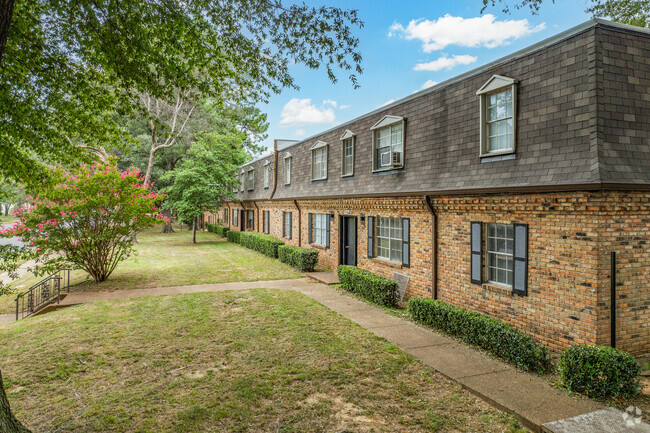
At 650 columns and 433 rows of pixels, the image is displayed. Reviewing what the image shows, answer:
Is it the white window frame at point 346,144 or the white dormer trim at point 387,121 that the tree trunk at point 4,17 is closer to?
the white dormer trim at point 387,121

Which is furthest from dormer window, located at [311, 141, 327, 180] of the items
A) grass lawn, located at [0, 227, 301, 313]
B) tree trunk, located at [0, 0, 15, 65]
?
tree trunk, located at [0, 0, 15, 65]

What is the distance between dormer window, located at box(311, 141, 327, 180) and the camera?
15867 mm

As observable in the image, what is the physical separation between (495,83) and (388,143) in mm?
4245

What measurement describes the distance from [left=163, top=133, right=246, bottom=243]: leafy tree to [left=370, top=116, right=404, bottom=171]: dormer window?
646 inches

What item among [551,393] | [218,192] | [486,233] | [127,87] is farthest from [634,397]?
[218,192]

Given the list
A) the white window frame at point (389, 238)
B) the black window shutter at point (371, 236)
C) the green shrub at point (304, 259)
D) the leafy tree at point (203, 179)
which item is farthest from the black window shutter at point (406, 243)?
the leafy tree at point (203, 179)

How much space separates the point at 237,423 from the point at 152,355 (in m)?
3.04

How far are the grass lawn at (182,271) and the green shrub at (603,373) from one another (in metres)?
10.4

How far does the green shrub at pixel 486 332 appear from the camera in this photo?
5.92 metres

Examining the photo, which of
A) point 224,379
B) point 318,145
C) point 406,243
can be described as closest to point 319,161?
point 318,145

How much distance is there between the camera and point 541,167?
21.6 feet

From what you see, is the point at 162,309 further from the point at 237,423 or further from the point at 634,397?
the point at 634,397

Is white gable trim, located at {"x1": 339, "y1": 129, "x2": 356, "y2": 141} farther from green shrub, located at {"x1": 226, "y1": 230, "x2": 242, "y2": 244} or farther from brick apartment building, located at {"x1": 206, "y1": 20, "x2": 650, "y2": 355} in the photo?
green shrub, located at {"x1": 226, "y1": 230, "x2": 242, "y2": 244}

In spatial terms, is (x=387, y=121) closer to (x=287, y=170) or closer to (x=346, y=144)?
(x=346, y=144)
